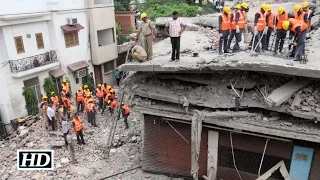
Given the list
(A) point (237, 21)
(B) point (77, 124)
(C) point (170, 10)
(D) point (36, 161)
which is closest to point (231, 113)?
(A) point (237, 21)

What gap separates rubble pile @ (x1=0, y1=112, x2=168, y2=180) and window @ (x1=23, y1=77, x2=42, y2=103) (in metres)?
2.68

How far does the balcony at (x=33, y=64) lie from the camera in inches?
653

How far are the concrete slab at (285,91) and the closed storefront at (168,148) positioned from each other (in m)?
2.68

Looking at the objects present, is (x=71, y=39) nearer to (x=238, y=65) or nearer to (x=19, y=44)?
(x=19, y=44)

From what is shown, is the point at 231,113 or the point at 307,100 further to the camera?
the point at 231,113

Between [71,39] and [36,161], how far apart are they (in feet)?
37.7

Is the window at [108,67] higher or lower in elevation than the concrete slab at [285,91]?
lower

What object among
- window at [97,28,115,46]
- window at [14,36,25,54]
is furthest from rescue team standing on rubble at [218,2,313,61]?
window at [97,28,115,46]

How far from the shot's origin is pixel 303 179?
Result: 345 inches

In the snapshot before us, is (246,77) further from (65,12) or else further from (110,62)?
(110,62)

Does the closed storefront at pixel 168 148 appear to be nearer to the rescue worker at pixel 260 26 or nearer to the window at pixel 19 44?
the rescue worker at pixel 260 26

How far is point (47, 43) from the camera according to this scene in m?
19.1

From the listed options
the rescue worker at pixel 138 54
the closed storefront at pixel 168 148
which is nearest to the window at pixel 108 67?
the closed storefront at pixel 168 148

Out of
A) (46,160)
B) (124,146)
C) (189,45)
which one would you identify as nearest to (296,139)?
(189,45)
